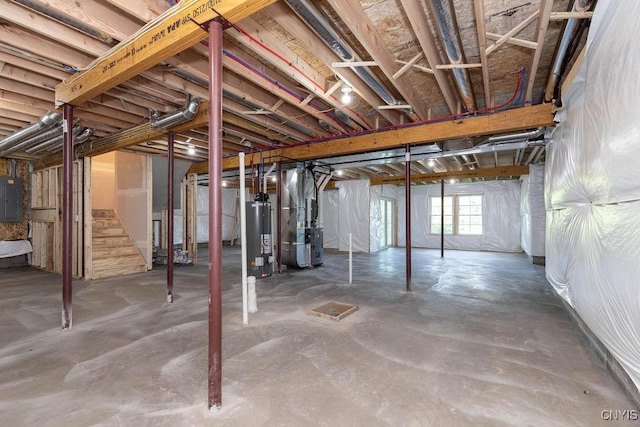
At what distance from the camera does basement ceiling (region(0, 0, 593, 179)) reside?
2107 millimetres

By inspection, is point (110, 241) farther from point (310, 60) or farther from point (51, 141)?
point (310, 60)

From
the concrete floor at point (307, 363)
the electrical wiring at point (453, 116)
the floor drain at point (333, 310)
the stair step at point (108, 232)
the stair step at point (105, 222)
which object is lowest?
the concrete floor at point (307, 363)

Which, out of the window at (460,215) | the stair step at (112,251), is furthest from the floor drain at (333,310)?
the window at (460,215)

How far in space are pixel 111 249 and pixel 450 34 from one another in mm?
6213

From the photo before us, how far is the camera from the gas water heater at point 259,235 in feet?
16.5

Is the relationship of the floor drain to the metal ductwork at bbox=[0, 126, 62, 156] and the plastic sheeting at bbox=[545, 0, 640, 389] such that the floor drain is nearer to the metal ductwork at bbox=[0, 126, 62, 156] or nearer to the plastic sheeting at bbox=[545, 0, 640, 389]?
the plastic sheeting at bbox=[545, 0, 640, 389]

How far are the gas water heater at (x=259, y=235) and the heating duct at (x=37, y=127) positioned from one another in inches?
103

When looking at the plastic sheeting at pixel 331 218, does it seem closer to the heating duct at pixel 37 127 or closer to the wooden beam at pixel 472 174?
the wooden beam at pixel 472 174

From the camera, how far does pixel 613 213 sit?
1892 millimetres

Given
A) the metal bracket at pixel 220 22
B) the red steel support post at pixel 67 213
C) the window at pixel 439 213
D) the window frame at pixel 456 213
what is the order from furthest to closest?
the window at pixel 439 213 < the window frame at pixel 456 213 < the red steel support post at pixel 67 213 < the metal bracket at pixel 220 22

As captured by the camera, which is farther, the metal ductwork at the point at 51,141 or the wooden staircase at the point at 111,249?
the wooden staircase at the point at 111,249

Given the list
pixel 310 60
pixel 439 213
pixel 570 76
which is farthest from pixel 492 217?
pixel 310 60

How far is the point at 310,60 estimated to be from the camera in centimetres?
293

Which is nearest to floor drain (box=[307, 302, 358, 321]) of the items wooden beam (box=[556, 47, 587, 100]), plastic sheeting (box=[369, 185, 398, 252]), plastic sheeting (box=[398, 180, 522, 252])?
wooden beam (box=[556, 47, 587, 100])
